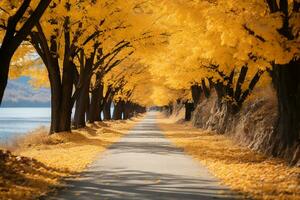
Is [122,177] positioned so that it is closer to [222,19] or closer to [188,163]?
[188,163]

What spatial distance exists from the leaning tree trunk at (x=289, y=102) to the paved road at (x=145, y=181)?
2.54 metres

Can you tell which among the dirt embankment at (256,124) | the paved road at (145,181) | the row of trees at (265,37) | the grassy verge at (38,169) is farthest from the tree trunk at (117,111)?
the paved road at (145,181)

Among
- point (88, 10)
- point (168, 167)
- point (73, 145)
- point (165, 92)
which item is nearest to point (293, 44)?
point (168, 167)

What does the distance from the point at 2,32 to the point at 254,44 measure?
1126cm

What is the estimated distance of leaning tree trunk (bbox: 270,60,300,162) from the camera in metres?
13.4

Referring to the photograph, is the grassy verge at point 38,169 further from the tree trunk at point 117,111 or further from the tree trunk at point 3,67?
the tree trunk at point 117,111

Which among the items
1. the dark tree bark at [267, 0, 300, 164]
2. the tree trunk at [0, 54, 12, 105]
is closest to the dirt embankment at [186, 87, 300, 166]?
the dark tree bark at [267, 0, 300, 164]

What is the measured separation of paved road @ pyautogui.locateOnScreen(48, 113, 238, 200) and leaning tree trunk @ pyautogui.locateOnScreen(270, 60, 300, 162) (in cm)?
254

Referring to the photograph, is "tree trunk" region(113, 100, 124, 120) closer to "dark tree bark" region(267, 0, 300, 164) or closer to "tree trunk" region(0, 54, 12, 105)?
"dark tree bark" region(267, 0, 300, 164)

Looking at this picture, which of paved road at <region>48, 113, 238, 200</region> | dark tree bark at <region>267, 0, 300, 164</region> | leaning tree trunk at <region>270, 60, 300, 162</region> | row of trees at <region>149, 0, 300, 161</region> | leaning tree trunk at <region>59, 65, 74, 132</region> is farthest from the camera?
leaning tree trunk at <region>59, 65, 74, 132</region>

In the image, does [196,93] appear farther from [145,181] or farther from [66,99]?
[145,181]

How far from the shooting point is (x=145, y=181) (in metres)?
10.4

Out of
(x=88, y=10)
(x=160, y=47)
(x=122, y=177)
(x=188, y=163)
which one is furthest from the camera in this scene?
(x=160, y=47)

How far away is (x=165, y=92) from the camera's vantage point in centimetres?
5388
